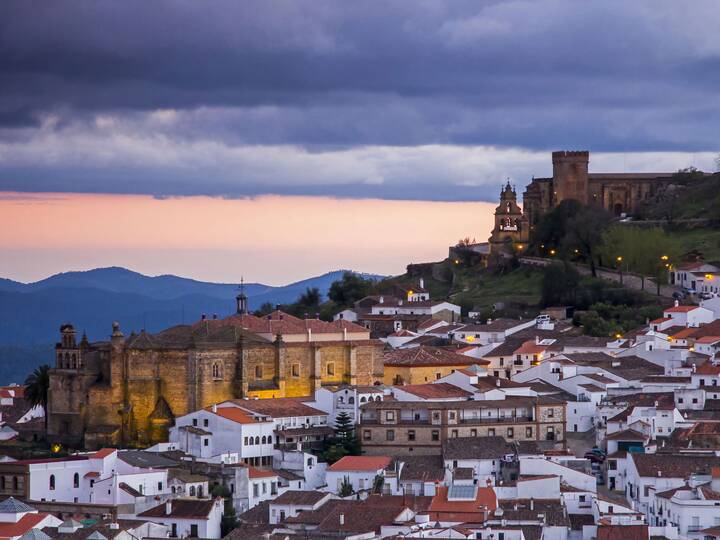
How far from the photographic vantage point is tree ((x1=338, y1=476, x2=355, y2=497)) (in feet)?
210

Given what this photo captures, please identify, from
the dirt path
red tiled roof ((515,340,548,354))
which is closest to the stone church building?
red tiled roof ((515,340,548,354))

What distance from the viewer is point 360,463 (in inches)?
2594

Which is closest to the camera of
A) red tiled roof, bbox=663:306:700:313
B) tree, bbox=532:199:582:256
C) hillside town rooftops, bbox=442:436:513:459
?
hillside town rooftops, bbox=442:436:513:459

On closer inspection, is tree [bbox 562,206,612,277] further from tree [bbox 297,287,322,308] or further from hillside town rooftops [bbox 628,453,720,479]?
hillside town rooftops [bbox 628,453,720,479]

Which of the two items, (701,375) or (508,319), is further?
(508,319)

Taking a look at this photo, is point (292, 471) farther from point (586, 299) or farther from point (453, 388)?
point (586, 299)

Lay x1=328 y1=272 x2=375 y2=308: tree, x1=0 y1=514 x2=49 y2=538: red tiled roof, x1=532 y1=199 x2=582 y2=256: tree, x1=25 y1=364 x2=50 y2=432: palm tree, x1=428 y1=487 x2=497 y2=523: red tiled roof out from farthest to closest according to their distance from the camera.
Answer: x1=532 y1=199 x2=582 y2=256: tree, x1=328 y1=272 x2=375 y2=308: tree, x1=25 y1=364 x2=50 y2=432: palm tree, x1=428 y1=487 x2=497 y2=523: red tiled roof, x1=0 y1=514 x2=49 y2=538: red tiled roof

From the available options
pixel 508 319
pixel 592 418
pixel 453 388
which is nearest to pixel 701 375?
pixel 592 418

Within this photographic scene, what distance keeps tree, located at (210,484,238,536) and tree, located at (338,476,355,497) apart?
3565mm

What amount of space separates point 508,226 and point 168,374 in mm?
54710

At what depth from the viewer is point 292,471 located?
67.6 meters

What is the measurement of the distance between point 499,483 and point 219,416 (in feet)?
35.4

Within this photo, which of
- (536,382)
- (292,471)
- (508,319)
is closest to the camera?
(292,471)

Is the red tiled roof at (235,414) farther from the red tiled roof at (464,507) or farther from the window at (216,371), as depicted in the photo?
the red tiled roof at (464,507)
